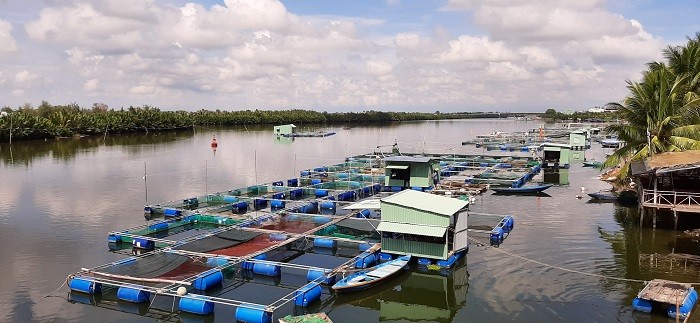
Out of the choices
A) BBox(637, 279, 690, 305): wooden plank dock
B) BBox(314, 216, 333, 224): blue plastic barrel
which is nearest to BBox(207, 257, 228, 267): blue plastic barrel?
BBox(314, 216, 333, 224): blue plastic barrel

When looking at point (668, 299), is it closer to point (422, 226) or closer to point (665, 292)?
point (665, 292)

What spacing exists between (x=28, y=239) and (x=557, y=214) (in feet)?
80.6

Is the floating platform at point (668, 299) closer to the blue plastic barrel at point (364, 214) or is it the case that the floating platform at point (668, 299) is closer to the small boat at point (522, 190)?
the blue plastic barrel at point (364, 214)

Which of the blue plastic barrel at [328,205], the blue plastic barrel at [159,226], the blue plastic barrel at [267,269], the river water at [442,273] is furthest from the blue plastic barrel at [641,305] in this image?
the blue plastic barrel at [159,226]

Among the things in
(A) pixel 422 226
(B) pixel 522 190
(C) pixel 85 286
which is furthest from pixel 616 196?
(C) pixel 85 286

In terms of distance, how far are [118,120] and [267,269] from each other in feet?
251

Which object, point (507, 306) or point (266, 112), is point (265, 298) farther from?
point (266, 112)

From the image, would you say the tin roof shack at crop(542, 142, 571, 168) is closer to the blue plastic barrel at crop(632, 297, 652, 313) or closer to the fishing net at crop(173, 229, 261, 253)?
the blue plastic barrel at crop(632, 297, 652, 313)

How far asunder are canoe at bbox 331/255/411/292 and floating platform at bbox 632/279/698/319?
6.87 metres

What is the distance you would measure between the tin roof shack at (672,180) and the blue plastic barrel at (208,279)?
16.3 meters

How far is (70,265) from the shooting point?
18.5 meters

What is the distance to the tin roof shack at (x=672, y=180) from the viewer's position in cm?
1962

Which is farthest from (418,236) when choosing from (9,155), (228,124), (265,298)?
(228,124)

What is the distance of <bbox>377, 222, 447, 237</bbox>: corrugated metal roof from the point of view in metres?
17.2
